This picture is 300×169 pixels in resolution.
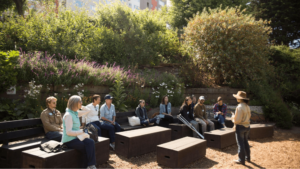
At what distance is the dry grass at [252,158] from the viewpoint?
14.8ft

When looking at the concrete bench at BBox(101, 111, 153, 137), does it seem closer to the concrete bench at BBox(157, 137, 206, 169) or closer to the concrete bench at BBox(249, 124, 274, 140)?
the concrete bench at BBox(157, 137, 206, 169)

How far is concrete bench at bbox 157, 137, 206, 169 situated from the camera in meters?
4.14

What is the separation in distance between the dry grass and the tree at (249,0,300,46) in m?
16.1

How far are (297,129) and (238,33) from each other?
571cm

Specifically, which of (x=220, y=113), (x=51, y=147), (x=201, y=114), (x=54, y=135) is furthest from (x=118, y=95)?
(x=51, y=147)

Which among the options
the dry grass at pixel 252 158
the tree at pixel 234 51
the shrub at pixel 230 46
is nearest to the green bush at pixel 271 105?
the tree at pixel 234 51

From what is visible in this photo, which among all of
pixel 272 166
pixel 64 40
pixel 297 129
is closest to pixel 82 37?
pixel 64 40

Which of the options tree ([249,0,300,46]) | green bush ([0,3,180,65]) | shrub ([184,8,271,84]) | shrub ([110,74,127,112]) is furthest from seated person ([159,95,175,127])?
tree ([249,0,300,46])

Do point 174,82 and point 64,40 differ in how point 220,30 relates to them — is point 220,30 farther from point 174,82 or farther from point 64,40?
point 64,40

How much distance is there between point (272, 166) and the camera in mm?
4715

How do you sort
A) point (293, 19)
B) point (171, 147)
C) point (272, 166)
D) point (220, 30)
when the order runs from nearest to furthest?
point (171, 147), point (272, 166), point (220, 30), point (293, 19)

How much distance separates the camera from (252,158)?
17.1ft

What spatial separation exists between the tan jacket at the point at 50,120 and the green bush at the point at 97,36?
590 cm

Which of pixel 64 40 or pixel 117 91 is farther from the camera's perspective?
pixel 64 40
